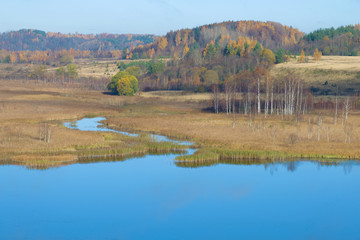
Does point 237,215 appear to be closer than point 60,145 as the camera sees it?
Yes

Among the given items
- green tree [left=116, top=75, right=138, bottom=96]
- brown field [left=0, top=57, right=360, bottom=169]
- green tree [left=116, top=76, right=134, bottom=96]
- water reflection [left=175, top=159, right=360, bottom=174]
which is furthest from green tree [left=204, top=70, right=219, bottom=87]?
water reflection [left=175, top=159, right=360, bottom=174]

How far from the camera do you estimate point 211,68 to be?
158 meters

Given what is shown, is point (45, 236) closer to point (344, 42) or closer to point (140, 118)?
point (140, 118)

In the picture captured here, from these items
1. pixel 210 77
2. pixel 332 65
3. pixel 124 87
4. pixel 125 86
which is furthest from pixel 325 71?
pixel 124 87

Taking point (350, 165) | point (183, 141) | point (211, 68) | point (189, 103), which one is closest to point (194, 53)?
point (211, 68)

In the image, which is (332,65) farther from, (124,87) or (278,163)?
(278,163)

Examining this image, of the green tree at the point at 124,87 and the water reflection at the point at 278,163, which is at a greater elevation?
the green tree at the point at 124,87

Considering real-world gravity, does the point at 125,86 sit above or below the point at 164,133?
above

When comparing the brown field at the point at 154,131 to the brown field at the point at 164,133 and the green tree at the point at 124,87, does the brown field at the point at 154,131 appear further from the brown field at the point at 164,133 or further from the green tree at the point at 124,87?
the green tree at the point at 124,87

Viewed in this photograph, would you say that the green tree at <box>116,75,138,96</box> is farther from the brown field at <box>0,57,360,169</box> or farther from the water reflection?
the water reflection

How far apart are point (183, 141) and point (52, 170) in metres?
18.1

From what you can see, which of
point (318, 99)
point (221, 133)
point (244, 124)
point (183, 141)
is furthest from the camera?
point (318, 99)

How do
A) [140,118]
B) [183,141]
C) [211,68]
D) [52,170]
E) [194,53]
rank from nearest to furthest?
[52,170]
[183,141]
[140,118]
[211,68]
[194,53]

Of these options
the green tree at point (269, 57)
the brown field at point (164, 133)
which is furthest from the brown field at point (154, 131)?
the green tree at point (269, 57)
